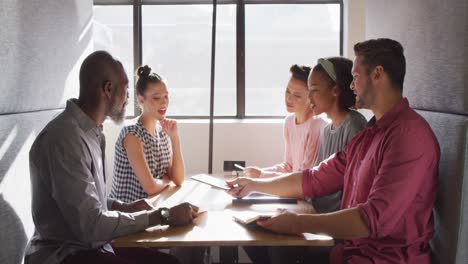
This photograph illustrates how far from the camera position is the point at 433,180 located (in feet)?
5.07

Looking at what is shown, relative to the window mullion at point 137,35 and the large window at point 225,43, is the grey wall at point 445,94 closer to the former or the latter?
the large window at point 225,43

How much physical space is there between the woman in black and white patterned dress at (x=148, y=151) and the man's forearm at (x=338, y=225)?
954 mm

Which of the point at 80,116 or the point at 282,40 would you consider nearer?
the point at 80,116

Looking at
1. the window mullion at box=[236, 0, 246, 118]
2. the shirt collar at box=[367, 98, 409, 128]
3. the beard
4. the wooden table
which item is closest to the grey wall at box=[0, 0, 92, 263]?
the beard

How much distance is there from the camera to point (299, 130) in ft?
9.08

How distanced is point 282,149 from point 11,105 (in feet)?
6.76

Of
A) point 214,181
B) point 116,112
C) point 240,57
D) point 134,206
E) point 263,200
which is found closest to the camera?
point 116,112

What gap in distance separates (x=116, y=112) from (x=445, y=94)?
1194 mm

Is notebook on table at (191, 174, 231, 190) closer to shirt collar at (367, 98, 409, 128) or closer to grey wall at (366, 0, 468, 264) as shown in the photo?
shirt collar at (367, 98, 409, 128)

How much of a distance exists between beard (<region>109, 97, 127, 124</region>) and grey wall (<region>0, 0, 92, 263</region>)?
35 cm

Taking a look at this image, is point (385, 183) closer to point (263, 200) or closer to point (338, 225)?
point (338, 225)

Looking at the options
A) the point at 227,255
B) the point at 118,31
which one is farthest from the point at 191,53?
the point at 227,255

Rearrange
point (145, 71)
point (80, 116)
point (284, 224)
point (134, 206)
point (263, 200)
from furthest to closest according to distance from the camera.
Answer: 1. point (145, 71)
2. point (263, 200)
3. point (134, 206)
4. point (80, 116)
5. point (284, 224)

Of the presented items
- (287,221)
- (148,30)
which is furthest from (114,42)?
(287,221)
